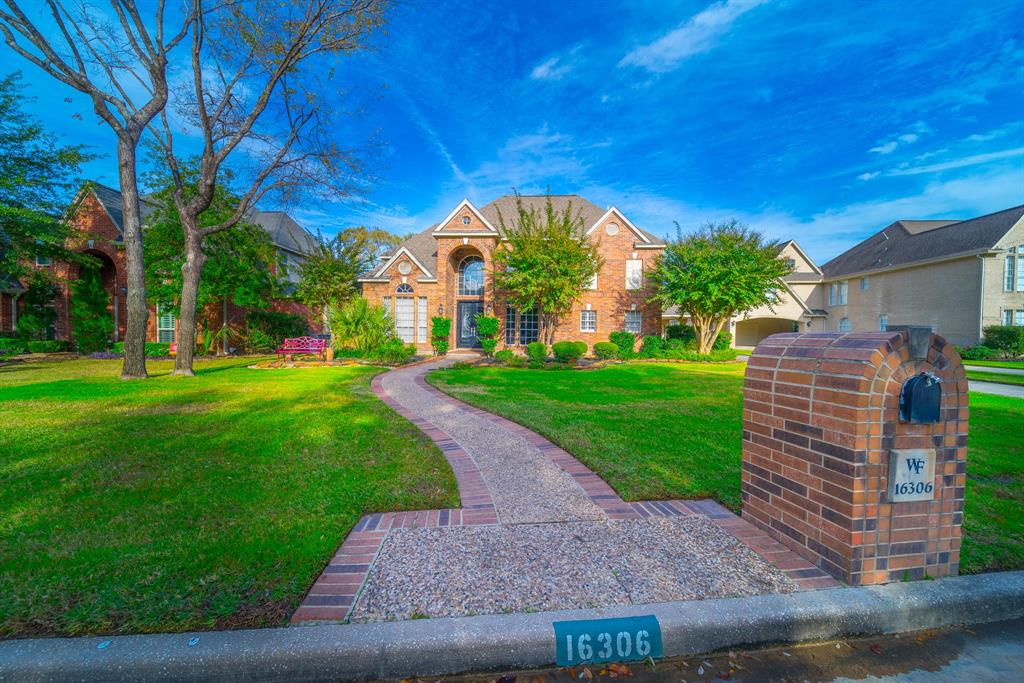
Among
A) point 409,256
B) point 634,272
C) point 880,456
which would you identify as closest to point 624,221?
point 634,272

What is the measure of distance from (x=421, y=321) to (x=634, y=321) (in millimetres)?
11498

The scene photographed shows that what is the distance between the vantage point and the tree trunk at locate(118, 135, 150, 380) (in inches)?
437

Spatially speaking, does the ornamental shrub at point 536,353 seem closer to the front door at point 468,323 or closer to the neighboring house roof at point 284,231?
the front door at point 468,323

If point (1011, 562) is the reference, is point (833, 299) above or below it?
above

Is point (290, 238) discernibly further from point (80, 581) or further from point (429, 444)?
point (80, 581)

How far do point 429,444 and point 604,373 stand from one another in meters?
9.22

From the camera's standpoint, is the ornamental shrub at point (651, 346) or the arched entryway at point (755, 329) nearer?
the ornamental shrub at point (651, 346)

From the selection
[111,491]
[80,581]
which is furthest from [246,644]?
[111,491]

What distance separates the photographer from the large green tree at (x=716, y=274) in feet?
60.1

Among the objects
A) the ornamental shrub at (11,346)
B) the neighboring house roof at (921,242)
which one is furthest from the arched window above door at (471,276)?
the neighboring house roof at (921,242)

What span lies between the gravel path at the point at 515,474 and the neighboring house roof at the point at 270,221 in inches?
814

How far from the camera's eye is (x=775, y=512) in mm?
2990

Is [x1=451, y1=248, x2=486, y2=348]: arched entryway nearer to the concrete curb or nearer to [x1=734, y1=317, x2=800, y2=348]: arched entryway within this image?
[x1=734, y1=317, x2=800, y2=348]: arched entryway

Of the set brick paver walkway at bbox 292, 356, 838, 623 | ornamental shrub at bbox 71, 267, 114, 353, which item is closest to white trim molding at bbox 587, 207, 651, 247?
brick paver walkway at bbox 292, 356, 838, 623
